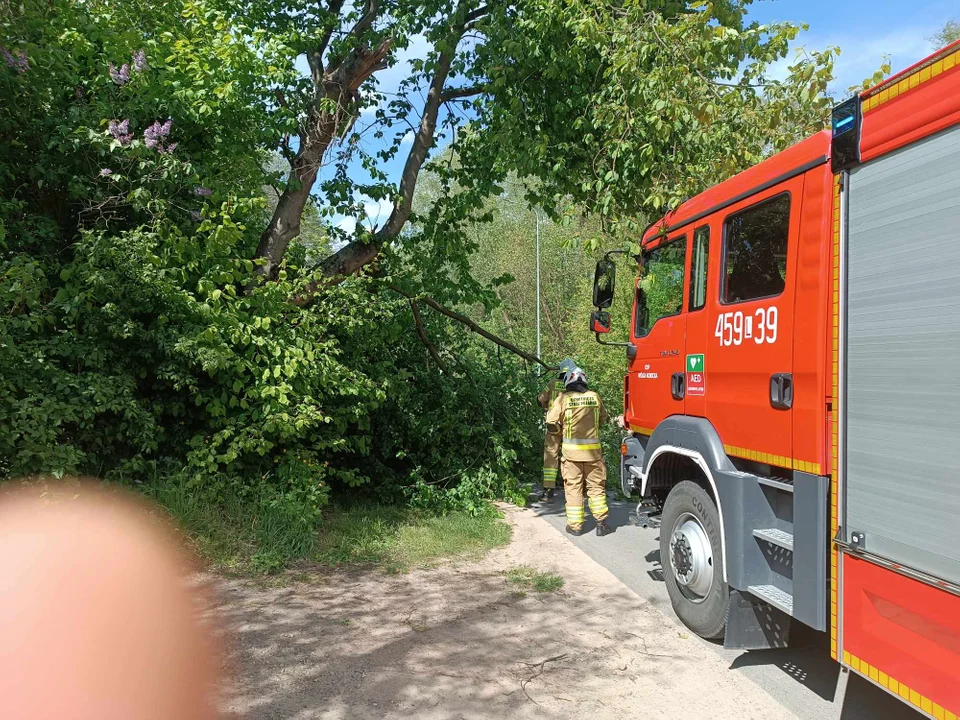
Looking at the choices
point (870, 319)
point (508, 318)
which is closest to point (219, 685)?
point (870, 319)

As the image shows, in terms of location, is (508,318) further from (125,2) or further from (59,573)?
(59,573)

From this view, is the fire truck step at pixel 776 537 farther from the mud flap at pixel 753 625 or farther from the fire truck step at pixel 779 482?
the mud flap at pixel 753 625

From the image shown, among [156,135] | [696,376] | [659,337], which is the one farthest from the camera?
[156,135]

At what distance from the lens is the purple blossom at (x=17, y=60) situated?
5410 millimetres

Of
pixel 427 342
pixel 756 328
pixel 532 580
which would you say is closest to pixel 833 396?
pixel 756 328

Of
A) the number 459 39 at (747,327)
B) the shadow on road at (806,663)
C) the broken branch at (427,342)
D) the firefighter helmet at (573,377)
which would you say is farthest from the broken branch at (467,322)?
the number 459 39 at (747,327)

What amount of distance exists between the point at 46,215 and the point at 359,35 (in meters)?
3.93

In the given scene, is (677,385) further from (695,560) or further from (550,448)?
(550,448)

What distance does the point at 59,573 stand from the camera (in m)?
4.76

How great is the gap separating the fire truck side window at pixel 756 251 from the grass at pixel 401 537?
3.58 meters

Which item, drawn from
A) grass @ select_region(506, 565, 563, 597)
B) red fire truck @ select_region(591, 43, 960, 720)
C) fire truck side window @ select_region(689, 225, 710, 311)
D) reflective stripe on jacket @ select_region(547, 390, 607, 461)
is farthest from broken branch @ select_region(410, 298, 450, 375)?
fire truck side window @ select_region(689, 225, 710, 311)

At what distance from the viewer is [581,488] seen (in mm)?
7117

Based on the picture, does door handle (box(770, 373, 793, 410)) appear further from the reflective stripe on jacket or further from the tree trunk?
the tree trunk

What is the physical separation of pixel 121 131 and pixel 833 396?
5805mm
